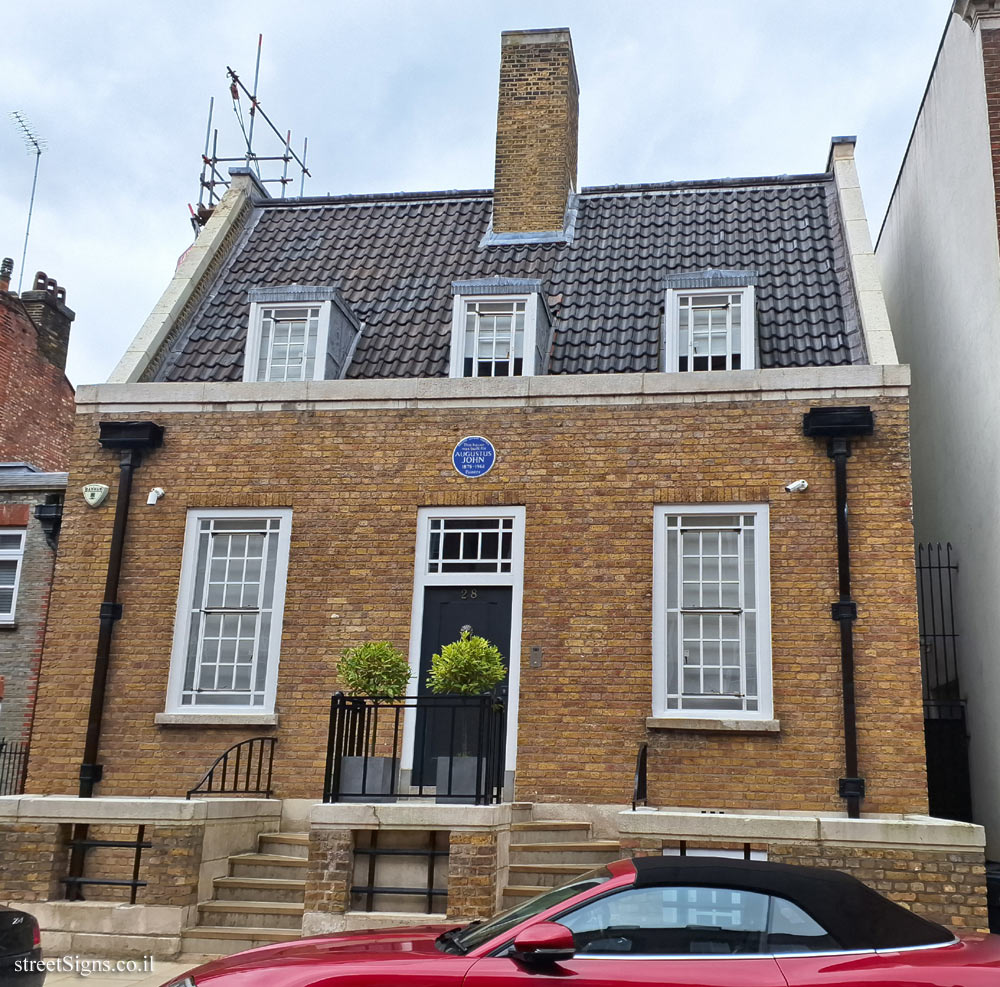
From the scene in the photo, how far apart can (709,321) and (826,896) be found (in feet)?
28.6

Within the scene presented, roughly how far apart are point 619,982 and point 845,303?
10150mm

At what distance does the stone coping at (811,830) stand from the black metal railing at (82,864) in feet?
13.7

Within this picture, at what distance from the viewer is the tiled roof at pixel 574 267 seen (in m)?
13.4

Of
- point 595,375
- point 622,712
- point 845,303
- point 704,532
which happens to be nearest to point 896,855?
point 622,712

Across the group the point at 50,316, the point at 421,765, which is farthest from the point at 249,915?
the point at 50,316

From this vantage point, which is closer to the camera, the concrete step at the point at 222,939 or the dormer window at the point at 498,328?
the concrete step at the point at 222,939

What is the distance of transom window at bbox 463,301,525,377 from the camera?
43.7 ft

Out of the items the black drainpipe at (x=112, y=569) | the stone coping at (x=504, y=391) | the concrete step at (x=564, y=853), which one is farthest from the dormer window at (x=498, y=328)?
the concrete step at (x=564, y=853)

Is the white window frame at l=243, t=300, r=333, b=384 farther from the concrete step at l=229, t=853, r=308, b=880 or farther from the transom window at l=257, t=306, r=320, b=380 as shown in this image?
the concrete step at l=229, t=853, r=308, b=880

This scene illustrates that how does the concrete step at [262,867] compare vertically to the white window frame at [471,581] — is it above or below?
below

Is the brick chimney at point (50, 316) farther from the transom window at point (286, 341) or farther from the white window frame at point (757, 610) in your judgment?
the white window frame at point (757, 610)

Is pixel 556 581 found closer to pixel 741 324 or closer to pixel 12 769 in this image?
pixel 741 324

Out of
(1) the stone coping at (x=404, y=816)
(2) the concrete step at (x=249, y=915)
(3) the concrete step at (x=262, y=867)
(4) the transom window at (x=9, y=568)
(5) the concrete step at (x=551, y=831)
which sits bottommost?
(2) the concrete step at (x=249, y=915)

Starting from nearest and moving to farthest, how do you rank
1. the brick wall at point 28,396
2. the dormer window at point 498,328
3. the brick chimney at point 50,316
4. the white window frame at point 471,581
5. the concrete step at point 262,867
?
the concrete step at point 262,867 < the white window frame at point 471,581 < the dormer window at point 498,328 < the brick wall at point 28,396 < the brick chimney at point 50,316
